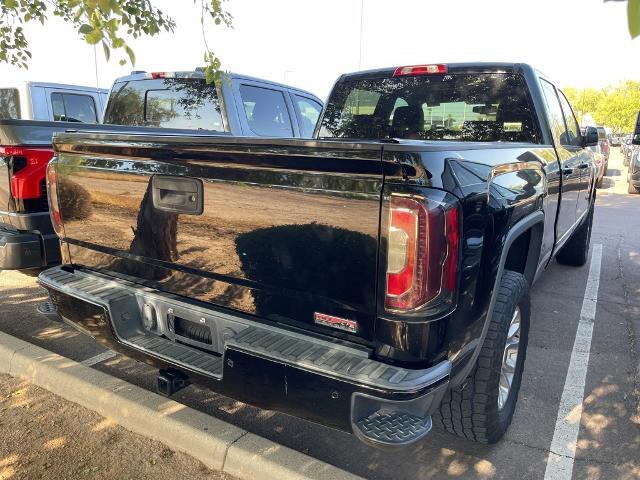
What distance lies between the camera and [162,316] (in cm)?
249

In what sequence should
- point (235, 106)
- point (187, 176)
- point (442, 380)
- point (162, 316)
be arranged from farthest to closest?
point (235, 106)
point (162, 316)
point (187, 176)
point (442, 380)

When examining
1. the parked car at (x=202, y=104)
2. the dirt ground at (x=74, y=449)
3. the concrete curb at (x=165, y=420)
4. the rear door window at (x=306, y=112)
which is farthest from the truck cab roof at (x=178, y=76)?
the dirt ground at (x=74, y=449)

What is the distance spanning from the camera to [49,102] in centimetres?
855

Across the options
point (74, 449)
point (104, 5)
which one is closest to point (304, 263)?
point (104, 5)

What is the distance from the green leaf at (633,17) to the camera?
89cm

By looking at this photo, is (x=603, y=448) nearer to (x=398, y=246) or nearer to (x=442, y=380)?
(x=442, y=380)

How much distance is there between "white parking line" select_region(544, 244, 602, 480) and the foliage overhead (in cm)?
4884

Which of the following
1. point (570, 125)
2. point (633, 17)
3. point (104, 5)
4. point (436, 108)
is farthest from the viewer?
point (570, 125)

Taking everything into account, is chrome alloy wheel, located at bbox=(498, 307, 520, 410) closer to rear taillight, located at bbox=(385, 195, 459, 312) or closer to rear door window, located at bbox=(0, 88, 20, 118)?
rear taillight, located at bbox=(385, 195, 459, 312)

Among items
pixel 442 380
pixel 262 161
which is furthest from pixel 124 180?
pixel 442 380

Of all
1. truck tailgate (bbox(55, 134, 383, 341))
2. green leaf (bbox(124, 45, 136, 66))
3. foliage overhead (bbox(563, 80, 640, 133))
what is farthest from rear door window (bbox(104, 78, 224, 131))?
foliage overhead (bbox(563, 80, 640, 133))

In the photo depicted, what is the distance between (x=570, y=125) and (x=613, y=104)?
58867 mm

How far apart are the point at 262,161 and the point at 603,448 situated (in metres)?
2.31

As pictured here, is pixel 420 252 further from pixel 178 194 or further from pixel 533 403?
pixel 533 403
